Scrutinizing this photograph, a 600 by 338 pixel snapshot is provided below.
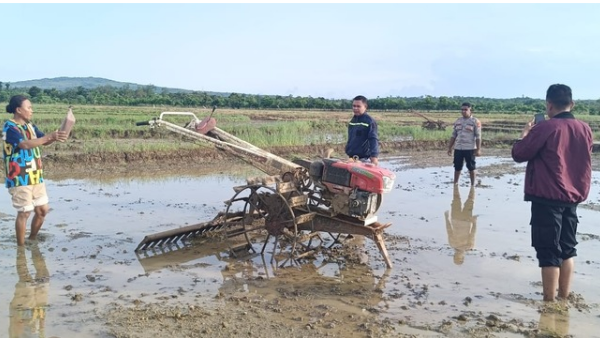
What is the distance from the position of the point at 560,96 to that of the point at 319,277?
284 centimetres

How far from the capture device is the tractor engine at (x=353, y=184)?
211 inches

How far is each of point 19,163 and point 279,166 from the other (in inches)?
A: 117

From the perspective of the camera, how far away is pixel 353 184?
5480 mm

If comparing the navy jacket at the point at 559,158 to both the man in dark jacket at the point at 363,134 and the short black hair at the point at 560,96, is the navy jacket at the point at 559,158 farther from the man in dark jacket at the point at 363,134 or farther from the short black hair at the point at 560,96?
the man in dark jacket at the point at 363,134

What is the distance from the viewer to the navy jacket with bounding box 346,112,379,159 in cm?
657

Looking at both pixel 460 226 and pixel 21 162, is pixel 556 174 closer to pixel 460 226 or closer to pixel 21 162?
pixel 460 226

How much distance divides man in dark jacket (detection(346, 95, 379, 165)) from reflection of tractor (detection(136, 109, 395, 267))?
0.94m

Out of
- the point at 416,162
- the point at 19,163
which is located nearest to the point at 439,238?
the point at 19,163

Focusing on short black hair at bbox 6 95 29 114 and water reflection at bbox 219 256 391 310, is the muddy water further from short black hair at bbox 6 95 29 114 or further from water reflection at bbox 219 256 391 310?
short black hair at bbox 6 95 29 114

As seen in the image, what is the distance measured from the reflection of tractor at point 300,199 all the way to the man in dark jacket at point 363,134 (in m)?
0.94

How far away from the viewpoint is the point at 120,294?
4.79 metres

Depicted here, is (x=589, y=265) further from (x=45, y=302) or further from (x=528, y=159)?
(x=45, y=302)

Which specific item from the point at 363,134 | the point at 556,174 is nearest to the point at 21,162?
the point at 363,134

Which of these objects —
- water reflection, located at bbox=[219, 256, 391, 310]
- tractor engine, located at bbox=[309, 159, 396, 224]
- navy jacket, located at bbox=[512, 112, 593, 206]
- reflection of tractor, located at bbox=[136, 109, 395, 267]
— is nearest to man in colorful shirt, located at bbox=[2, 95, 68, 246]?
reflection of tractor, located at bbox=[136, 109, 395, 267]
